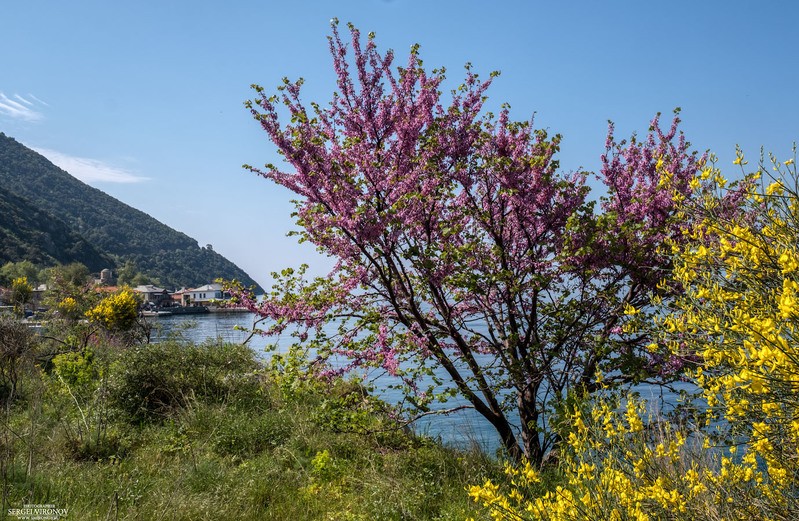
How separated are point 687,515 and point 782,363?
4.22ft

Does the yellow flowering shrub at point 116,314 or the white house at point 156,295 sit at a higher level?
the yellow flowering shrub at point 116,314

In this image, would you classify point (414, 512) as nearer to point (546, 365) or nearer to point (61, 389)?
point (546, 365)

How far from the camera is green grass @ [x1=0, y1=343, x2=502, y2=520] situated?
4898 millimetres

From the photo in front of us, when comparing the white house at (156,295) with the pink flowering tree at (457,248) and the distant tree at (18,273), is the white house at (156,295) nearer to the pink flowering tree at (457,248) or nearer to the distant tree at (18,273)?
the distant tree at (18,273)

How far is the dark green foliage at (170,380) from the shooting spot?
845 centimetres

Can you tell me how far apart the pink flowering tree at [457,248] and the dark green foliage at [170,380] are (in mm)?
3441

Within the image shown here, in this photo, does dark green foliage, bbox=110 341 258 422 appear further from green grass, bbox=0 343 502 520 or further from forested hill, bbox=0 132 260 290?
forested hill, bbox=0 132 260 290

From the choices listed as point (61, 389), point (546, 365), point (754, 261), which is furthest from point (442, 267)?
point (61, 389)

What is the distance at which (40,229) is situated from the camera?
101 meters

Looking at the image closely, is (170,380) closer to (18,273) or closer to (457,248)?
(457,248)

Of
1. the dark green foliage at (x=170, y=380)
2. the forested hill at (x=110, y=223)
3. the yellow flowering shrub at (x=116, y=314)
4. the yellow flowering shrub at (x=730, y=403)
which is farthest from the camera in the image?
the forested hill at (x=110, y=223)

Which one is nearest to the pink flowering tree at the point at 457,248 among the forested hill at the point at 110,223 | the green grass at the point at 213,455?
the green grass at the point at 213,455

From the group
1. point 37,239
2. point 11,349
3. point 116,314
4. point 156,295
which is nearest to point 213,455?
point 11,349

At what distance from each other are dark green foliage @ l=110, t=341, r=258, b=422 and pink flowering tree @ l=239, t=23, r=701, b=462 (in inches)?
135
